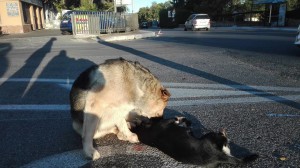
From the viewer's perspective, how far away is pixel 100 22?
72.3ft

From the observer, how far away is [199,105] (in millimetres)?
4508

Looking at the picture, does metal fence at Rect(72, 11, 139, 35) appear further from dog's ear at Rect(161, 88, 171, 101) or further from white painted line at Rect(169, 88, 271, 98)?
dog's ear at Rect(161, 88, 171, 101)

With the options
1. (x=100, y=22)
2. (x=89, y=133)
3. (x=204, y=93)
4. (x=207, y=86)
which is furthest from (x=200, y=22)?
(x=89, y=133)

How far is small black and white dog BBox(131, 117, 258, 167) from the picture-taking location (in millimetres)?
2555

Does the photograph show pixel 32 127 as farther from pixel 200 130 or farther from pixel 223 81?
pixel 223 81

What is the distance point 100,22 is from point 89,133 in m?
20.1

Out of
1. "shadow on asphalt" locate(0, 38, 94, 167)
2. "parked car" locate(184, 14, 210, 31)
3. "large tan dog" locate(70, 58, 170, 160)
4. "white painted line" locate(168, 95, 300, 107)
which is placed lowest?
"shadow on asphalt" locate(0, 38, 94, 167)

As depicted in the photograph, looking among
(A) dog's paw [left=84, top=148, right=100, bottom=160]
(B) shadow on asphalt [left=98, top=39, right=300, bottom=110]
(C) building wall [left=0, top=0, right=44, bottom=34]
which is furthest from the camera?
(C) building wall [left=0, top=0, right=44, bottom=34]

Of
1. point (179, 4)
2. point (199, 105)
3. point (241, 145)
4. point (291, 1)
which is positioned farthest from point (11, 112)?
point (179, 4)

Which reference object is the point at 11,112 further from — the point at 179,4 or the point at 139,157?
the point at 179,4

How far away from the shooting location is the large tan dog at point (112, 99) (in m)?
2.95

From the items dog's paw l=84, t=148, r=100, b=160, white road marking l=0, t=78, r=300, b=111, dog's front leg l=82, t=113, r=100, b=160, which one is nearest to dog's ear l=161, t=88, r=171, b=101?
dog's front leg l=82, t=113, r=100, b=160

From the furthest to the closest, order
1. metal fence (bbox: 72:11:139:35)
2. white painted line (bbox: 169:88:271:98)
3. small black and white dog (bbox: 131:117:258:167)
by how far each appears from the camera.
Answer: metal fence (bbox: 72:11:139:35), white painted line (bbox: 169:88:271:98), small black and white dog (bbox: 131:117:258:167)

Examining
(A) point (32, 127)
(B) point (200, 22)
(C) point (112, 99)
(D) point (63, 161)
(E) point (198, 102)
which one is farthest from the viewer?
(B) point (200, 22)
